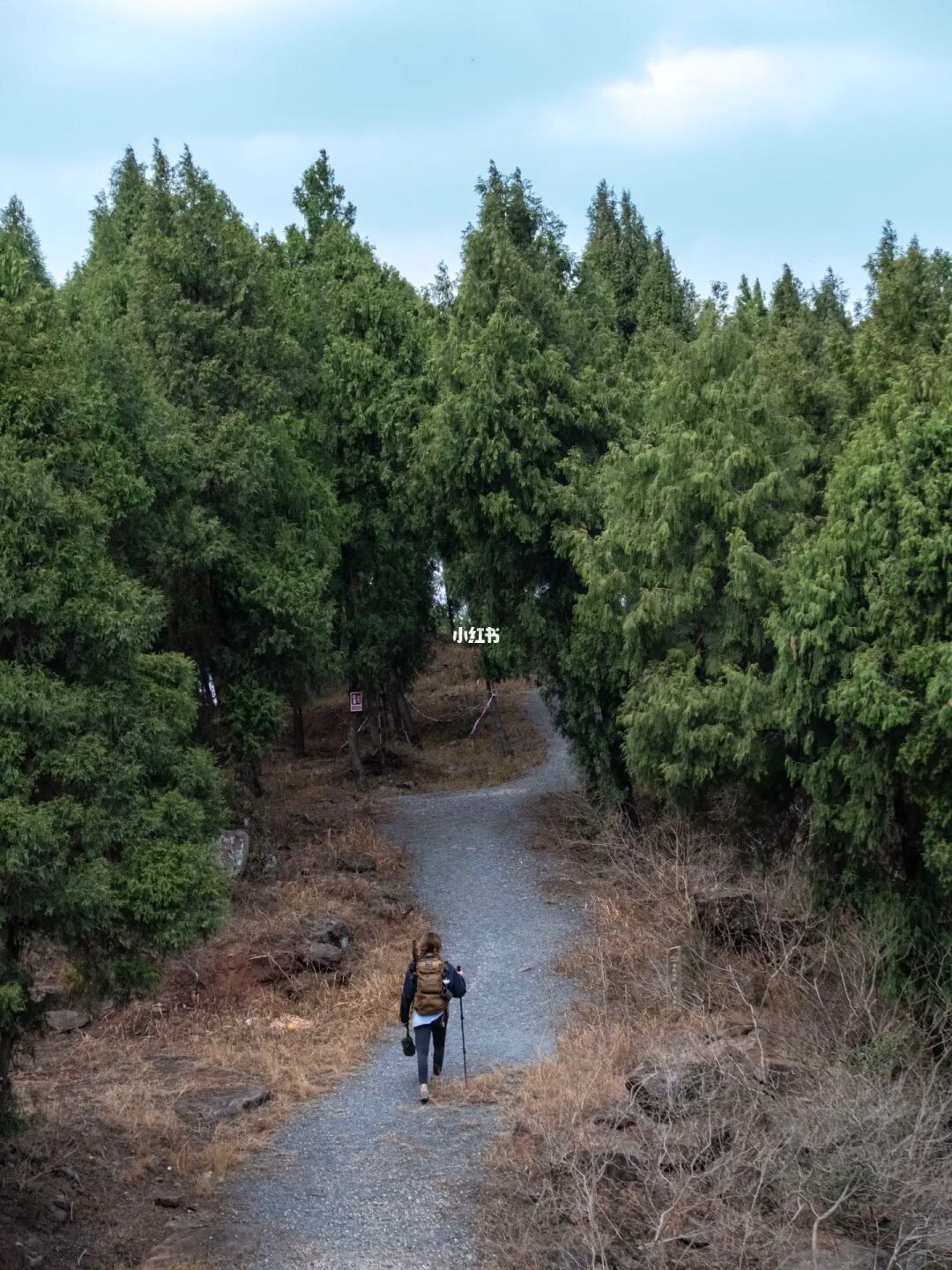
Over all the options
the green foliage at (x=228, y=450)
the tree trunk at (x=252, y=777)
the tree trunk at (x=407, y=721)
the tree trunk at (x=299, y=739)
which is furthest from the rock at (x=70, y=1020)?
the tree trunk at (x=407, y=721)

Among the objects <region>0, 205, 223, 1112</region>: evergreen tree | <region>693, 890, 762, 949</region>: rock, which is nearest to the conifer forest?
<region>0, 205, 223, 1112</region>: evergreen tree

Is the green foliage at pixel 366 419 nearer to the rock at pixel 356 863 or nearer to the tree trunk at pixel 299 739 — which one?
the tree trunk at pixel 299 739

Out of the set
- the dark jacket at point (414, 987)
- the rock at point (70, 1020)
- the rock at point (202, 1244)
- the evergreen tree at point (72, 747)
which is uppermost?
the evergreen tree at point (72, 747)

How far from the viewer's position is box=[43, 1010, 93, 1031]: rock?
17812 mm

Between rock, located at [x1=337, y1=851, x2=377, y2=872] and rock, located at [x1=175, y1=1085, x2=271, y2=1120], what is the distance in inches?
364

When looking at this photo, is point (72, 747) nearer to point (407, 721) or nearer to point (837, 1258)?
point (837, 1258)

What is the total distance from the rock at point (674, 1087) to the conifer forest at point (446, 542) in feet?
9.44

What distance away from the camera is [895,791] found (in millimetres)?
13914

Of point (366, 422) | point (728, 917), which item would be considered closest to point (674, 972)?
point (728, 917)

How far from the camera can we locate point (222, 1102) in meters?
15.1

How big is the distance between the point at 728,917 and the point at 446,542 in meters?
12.5

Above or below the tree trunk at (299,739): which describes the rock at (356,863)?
below

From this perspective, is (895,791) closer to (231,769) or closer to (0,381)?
(0,381)

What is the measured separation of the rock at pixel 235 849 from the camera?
74.7 feet
